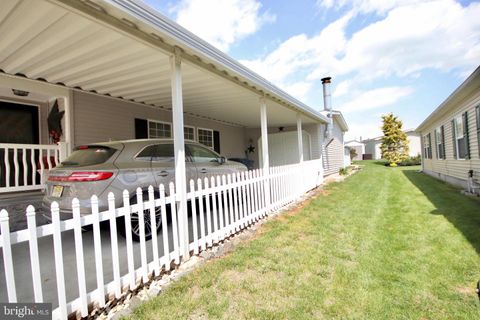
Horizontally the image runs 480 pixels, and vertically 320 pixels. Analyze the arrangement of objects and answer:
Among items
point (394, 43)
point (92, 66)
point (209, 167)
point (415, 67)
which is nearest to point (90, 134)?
point (92, 66)

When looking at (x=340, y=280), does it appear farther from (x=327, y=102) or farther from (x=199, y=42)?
(x=327, y=102)

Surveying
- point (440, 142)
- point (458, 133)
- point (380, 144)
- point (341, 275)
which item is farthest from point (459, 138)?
point (380, 144)

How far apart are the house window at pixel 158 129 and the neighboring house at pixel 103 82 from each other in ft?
0.10

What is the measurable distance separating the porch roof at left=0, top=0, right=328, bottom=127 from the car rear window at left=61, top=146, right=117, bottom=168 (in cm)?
135

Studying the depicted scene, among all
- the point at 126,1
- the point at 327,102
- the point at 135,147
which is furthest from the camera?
the point at 327,102

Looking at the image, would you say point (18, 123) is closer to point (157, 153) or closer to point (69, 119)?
point (69, 119)

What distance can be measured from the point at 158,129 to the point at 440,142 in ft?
41.6

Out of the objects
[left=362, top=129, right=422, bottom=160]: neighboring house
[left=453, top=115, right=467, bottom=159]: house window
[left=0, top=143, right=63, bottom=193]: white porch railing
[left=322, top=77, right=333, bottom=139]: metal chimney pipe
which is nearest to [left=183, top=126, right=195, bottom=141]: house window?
[left=0, top=143, right=63, bottom=193]: white porch railing

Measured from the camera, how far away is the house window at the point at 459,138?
8.64 metres

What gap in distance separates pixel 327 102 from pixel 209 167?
11.0 m

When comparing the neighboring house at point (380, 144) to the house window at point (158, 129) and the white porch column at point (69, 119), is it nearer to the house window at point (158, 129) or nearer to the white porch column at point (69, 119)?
the house window at point (158, 129)

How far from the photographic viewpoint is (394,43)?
12.5 metres

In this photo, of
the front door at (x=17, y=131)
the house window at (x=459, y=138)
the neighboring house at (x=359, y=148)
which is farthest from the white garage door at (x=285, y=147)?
the neighboring house at (x=359, y=148)

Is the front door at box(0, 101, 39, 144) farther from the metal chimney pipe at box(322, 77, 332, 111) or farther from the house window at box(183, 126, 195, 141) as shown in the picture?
the metal chimney pipe at box(322, 77, 332, 111)
